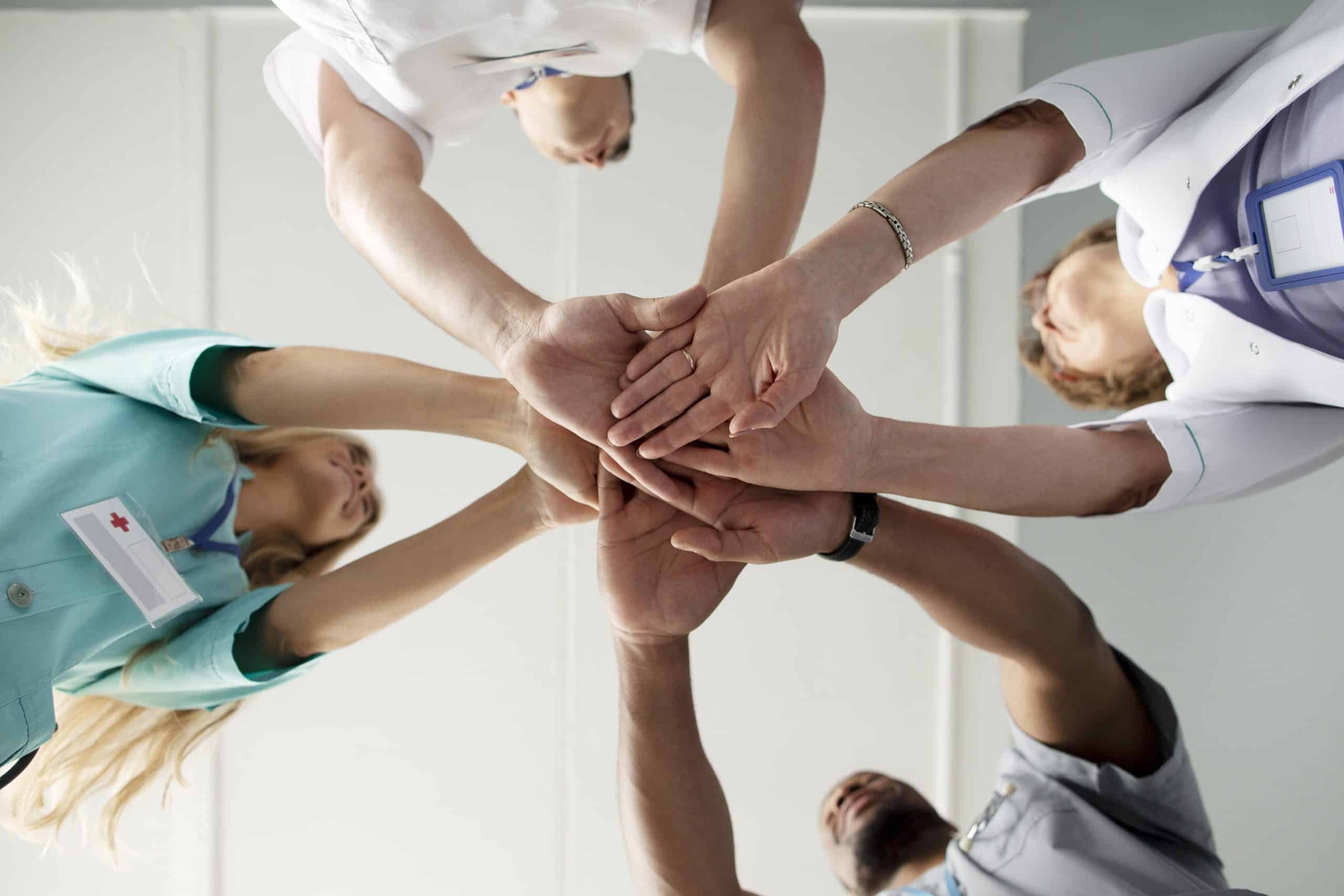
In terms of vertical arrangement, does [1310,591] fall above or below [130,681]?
above

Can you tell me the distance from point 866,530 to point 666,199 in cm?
153

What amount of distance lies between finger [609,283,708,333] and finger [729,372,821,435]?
132 millimetres

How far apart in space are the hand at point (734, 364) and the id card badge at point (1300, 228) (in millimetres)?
568

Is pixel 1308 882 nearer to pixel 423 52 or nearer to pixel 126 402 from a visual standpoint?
pixel 423 52

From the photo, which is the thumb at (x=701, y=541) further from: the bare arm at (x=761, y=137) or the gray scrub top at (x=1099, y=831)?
the gray scrub top at (x=1099, y=831)

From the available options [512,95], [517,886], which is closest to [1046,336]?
[512,95]

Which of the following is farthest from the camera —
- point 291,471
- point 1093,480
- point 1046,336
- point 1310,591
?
point 1310,591

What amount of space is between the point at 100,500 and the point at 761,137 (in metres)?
0.98

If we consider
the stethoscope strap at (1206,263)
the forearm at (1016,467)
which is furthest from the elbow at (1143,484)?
the stethoscope strap at (1206,263)

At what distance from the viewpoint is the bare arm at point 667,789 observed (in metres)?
1.17

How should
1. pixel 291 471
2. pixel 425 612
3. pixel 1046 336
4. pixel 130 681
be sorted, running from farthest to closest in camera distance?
A: pixel 425 612 < pixel 1046 336 < pixel 291 471 < pixel 130 681

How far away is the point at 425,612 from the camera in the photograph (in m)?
2.34

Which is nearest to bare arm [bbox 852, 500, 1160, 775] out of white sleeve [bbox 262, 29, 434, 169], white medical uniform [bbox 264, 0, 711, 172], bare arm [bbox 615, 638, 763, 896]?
bare arm [bbox 615, 638, 763, 896]

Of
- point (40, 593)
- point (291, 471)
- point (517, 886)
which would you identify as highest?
point (291, 471)
